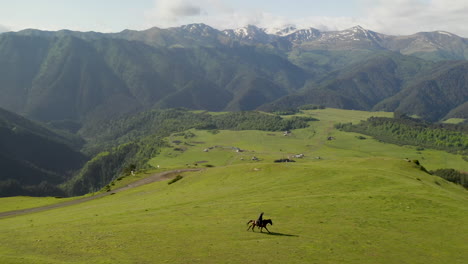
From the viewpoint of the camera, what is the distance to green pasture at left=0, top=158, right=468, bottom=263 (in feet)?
111

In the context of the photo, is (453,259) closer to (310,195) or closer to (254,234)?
(254,234)

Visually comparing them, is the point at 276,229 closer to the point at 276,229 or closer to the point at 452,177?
the point at 276,229

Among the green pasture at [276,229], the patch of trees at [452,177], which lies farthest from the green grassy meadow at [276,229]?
the patch of trees at [452,177]

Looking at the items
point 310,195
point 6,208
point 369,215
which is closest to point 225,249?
point 369,215

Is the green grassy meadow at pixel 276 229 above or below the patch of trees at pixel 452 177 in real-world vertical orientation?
above

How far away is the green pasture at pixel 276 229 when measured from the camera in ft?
111

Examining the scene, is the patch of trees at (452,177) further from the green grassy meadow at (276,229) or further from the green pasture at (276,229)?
the green pasture at (276,229)

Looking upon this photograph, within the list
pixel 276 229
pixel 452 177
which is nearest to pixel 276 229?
pixel 276 229

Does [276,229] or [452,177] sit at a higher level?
[276,229]

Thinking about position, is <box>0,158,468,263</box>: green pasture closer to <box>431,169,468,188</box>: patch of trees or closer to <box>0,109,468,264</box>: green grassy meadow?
<box>0,109,468,264</box>: green grassy meadow

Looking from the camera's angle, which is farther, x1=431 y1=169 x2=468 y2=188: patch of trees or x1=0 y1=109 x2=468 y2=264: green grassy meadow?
x1=431 y1=169 x2=468 y2=188: patch of trees

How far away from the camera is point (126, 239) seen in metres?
37.9

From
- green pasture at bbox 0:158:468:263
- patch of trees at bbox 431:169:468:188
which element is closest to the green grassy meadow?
green pasture at bbox 0:158:468:263

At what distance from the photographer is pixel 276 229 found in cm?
4391
